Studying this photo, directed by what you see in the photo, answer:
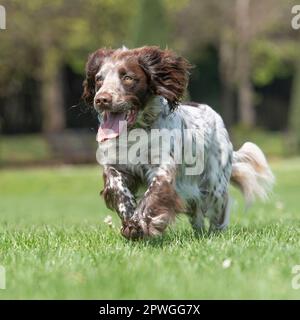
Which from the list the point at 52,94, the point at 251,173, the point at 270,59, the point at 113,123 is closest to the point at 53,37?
the point at 52,94

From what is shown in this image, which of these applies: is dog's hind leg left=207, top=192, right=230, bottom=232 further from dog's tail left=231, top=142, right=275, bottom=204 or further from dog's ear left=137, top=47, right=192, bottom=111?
dog's ear left=137, top=47, right=192, bottom=111

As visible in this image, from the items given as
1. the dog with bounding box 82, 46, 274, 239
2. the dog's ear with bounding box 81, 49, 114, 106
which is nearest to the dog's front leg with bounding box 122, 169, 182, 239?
the dog with bounding box 82, 46, 274, 239

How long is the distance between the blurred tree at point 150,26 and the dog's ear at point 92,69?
20.4 meters

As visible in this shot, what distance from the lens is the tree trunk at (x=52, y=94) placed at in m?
33.8

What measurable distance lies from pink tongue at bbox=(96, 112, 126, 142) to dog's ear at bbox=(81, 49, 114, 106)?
53 cm

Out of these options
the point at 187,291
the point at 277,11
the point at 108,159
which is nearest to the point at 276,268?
the point at 187,291

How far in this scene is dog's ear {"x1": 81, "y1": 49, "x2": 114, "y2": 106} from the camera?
670cm

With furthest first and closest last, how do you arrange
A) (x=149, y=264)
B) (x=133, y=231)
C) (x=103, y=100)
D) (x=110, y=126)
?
(x=110, y=126) < (x=133, y=231) < (x=103, y=100) < (x=149, y=264)

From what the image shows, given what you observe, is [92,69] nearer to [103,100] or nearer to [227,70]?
[103,100]

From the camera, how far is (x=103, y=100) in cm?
614

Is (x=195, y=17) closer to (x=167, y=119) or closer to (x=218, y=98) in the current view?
(x=218, y=98)

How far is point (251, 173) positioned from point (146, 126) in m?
2.12

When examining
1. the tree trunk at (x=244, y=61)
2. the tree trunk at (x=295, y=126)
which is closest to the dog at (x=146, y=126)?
the tree trunk at (x=295, y=126)

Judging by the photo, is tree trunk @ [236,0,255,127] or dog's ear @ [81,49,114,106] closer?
dog's ear @ [81,49,114,106]
